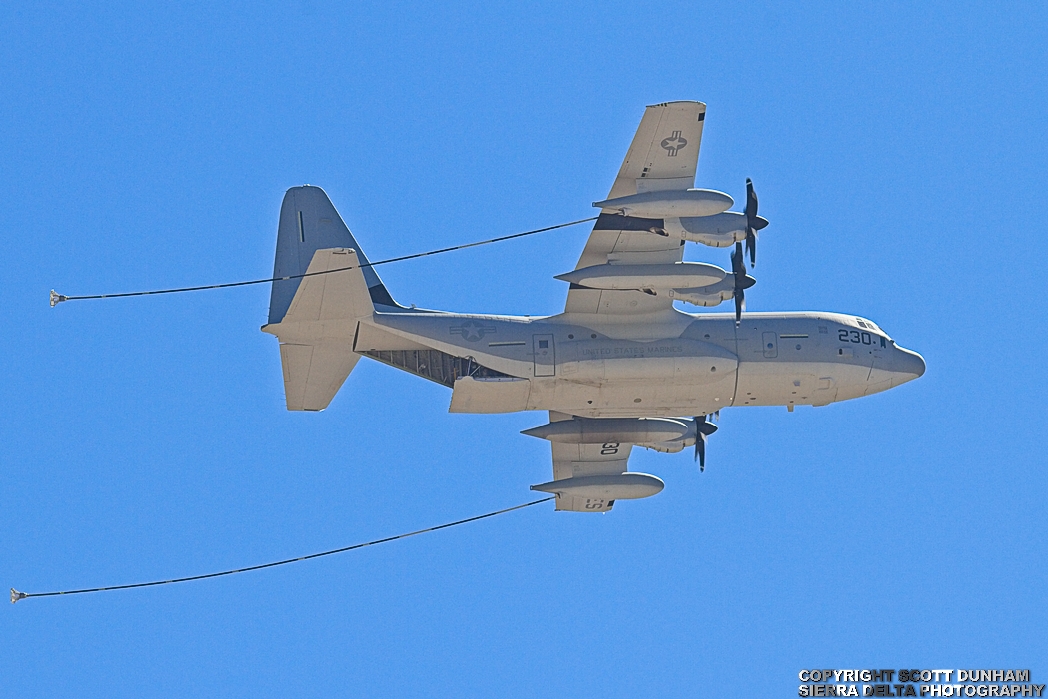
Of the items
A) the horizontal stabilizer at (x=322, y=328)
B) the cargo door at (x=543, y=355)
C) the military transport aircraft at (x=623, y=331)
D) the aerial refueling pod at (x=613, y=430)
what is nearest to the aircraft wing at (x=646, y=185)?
the military transport aircraft at (x=623, y=331)

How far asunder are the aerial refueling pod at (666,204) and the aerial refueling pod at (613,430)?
721cm

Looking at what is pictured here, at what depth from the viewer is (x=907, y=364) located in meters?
44.4

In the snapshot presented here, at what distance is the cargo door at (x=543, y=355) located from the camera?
4203 cm

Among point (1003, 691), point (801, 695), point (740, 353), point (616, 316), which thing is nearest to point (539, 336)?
point (616, 316)

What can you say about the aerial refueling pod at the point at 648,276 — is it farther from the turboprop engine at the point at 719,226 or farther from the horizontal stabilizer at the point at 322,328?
the horizontal stabilizer at the point at 322,328

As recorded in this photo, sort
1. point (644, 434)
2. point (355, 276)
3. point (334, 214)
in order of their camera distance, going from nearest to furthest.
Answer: point (355, 276), point (334, 214), point (644, 434)

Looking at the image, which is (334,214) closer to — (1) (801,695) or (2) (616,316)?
(2) (616,316)

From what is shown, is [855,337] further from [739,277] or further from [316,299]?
[316,299]

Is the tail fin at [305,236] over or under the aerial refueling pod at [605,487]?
over

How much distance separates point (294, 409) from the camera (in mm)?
42312

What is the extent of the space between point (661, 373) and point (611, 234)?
3.56 metres

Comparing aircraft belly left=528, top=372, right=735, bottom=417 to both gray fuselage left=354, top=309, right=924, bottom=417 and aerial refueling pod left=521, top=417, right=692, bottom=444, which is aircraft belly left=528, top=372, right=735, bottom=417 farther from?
aerial refueling pod left=521, top=417, right=692, bottom=444

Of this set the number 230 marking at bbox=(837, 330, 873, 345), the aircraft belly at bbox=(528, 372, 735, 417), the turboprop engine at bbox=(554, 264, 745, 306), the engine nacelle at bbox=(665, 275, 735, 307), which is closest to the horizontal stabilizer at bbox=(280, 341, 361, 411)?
Result: the aircraft belly at bbox=(528, 372, 735, 417)

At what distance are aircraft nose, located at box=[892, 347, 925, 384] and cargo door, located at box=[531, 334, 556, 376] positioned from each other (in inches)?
337
